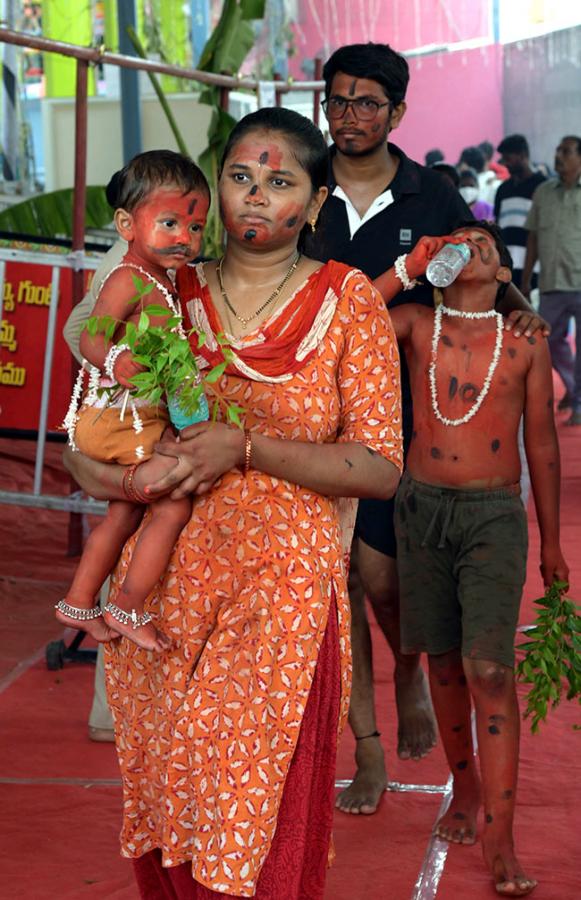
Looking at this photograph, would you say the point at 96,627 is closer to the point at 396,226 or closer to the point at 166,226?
the point at 166,226

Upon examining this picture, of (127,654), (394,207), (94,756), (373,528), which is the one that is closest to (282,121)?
(127,654)

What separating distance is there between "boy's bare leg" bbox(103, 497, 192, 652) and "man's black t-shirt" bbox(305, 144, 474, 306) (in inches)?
68.4

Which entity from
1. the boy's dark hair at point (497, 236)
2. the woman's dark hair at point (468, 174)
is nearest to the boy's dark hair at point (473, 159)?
the woman's dark hair at point (468, 174)

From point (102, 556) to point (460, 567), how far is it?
141 cm

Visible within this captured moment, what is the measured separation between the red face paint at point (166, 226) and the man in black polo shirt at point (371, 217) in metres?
1.18

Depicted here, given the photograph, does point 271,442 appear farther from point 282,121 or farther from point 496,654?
point 496,654

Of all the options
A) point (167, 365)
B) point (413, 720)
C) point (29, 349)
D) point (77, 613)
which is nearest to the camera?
point (167, 365)

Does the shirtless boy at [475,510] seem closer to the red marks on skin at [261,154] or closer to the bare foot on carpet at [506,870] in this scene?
the bare foot on carpet at [506,870]

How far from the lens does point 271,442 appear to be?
2.57m

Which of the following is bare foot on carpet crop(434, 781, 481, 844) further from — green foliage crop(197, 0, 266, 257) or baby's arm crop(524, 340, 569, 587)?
green foliage crop(197, 0, 266, 257)

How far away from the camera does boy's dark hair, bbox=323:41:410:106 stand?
4027mm

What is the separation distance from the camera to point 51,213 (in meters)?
9.28

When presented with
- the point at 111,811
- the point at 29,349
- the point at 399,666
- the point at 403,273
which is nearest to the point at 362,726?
the point at 399,666

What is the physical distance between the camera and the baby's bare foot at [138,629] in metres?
2.62
